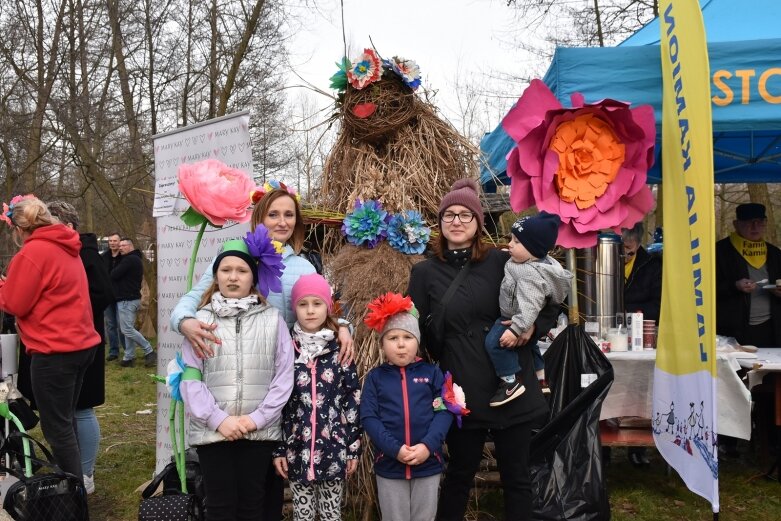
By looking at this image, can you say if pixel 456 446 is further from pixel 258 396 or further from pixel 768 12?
pixel 768 12

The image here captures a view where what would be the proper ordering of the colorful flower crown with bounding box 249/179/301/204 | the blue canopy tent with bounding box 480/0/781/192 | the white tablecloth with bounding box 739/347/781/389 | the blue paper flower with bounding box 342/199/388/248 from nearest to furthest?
the colorful flower crown with bounding box 249/179/301/204, the blue paper flower with bounding box 342/199/388/248, the blue canopy tent with bounding box 480/0/781/192, the white tablecloth with bounding box 739/347/781/389

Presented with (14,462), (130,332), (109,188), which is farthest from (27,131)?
(14,462)

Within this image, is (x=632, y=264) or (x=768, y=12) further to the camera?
(x=632, y=264)

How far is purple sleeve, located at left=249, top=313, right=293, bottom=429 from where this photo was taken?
2357 millimetres

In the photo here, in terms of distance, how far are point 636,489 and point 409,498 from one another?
203cm

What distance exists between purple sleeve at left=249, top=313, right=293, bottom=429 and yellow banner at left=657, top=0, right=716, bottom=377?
5.60 feet

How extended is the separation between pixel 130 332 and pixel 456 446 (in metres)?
6.52

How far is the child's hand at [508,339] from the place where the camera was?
245 cm

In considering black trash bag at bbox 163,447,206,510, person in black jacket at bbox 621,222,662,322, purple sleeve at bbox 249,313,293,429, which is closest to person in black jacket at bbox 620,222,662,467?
person in black jacket at bbox 621,222,662,322

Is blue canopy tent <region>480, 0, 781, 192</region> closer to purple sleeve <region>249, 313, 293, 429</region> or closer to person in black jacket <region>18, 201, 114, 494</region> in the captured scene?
purple sleeve <region>249, 313, 293, 429</region>

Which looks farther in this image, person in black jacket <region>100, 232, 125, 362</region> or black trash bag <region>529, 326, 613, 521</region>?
person in black jacket <region>100, 232, 125, 362</region>

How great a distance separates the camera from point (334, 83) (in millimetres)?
3418

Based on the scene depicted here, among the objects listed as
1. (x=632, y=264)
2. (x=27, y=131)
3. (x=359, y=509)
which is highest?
(x=27, y=131)

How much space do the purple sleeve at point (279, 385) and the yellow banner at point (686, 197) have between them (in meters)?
1.71
